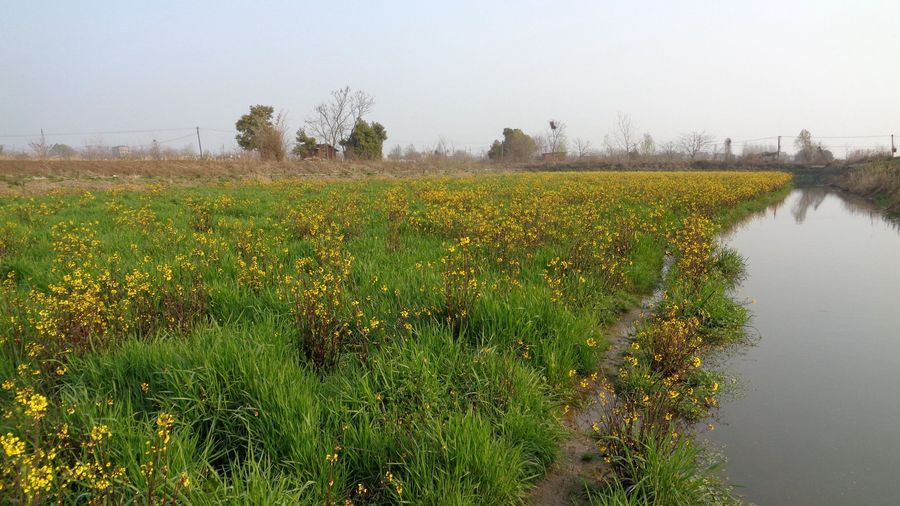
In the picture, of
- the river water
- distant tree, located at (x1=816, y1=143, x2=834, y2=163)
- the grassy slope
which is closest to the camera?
the river water

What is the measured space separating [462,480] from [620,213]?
10185mm

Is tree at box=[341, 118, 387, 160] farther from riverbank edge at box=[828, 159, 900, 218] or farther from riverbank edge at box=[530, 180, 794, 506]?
riverbank edge at box=[530, 180, 794, 506]

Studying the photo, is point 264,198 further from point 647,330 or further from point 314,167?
point 314,167

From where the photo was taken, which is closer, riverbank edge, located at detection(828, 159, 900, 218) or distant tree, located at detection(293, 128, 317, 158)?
riverbank edge, located at detection(828, 159, 900, 218)

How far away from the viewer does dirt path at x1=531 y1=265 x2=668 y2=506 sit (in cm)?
261

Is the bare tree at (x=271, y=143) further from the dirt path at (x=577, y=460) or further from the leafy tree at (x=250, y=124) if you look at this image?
the dirt path at (x=577, y=460)

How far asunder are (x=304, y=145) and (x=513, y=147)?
36472mm

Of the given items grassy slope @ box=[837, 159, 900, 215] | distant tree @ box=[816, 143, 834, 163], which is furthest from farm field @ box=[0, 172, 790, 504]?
distant tree @ box=[816, 143, 834, 163]

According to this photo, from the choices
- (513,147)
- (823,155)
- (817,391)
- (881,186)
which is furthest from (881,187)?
(513,147)

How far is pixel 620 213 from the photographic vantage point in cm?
1144

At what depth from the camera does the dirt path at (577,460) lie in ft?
8.56

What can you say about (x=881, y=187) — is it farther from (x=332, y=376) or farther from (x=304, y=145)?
(x=304, y=145)

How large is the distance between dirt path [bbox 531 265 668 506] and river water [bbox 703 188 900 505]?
2.67 feet

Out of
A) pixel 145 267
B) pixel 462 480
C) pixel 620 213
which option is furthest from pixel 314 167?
pixel 462 480
